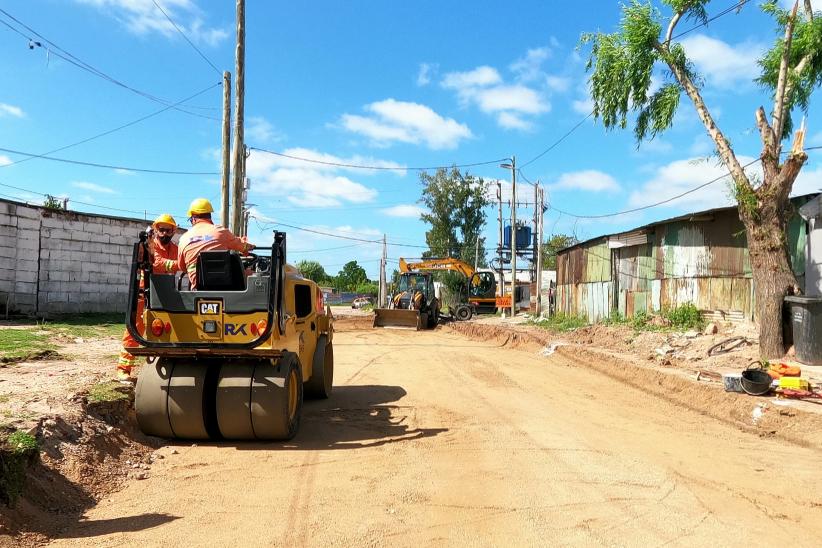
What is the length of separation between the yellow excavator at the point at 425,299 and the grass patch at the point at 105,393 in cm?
1903

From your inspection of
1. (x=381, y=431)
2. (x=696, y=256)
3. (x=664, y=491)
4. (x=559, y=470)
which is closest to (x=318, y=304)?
(x=381, y=431)

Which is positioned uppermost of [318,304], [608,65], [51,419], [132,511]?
[608,65]

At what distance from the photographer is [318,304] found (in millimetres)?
9102

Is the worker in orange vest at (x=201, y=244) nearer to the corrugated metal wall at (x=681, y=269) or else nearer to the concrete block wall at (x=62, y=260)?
the corrugated metal wall at (x=681, y=269)

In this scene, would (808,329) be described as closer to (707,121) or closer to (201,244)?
(707,121)

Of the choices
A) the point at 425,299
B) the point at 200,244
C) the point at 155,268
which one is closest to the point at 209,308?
the point at 200,244

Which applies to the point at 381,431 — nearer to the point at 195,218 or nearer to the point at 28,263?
the point at 195,218

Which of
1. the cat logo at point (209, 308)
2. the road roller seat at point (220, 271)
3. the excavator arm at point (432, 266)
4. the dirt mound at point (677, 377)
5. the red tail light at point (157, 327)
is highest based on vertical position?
the excavator arm at point (432, 266)

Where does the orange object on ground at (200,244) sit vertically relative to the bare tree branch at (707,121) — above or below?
below

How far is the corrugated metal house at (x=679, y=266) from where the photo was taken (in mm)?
15906

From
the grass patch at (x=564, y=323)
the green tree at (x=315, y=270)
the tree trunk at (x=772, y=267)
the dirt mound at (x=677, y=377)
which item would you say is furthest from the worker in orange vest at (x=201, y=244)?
the green tree at (x=315, y=270)

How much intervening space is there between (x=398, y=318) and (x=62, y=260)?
42.2 ft

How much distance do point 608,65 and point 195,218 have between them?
11303 mm

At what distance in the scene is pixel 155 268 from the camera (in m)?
6.95
